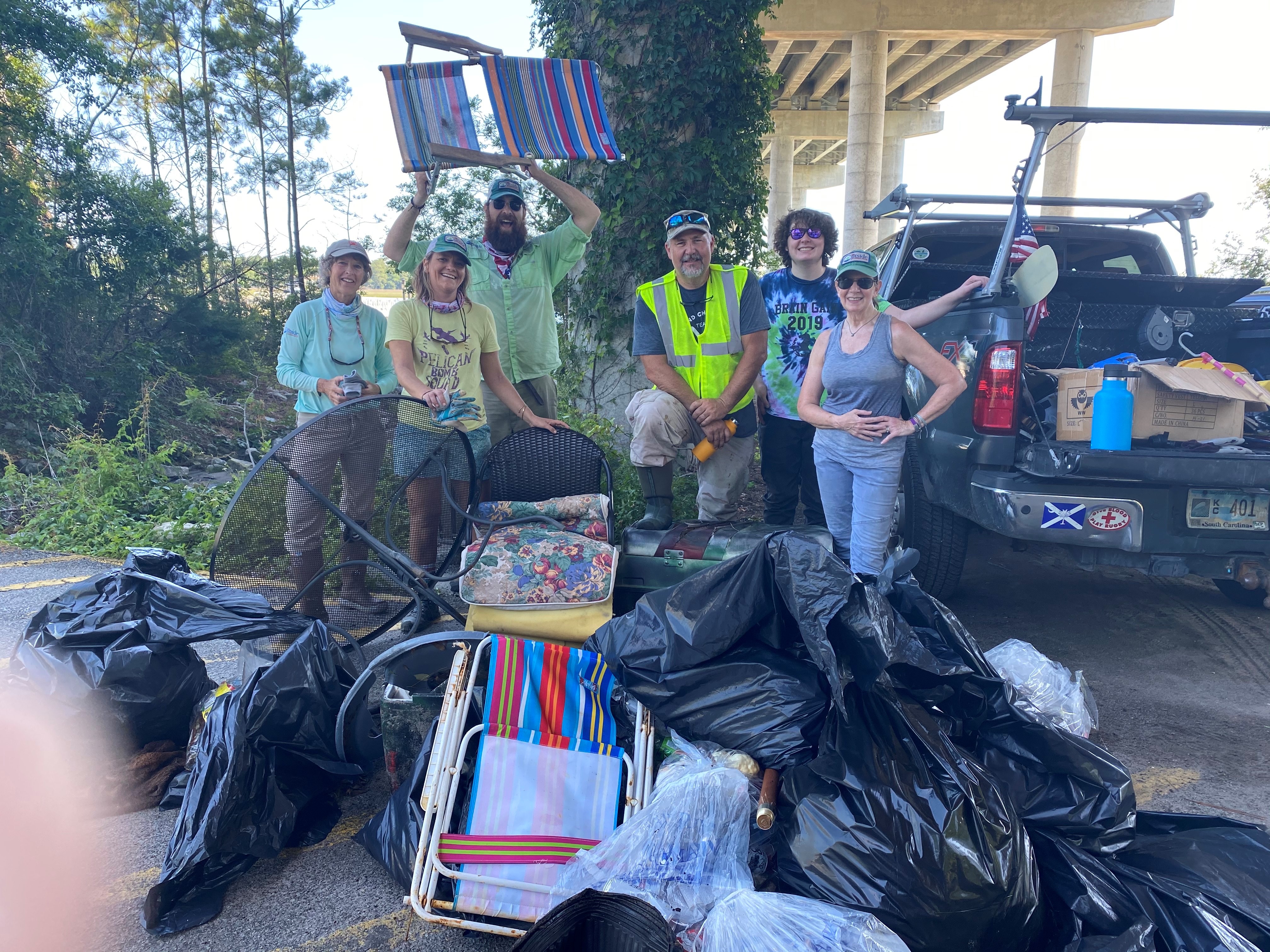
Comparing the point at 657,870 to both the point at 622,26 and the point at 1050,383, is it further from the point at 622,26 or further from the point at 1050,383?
the point at 622,26

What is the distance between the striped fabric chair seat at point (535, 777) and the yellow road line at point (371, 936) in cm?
19

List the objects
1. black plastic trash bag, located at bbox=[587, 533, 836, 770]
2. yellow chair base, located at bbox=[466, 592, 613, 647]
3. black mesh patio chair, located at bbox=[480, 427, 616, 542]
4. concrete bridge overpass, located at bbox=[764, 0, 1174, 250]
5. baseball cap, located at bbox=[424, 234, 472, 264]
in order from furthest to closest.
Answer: concrete bridge overpass, located at bbox=[764, 0, 1174, 250]
baseball cap, located at bbox=[424, 234, 472, 264]
black mesh patio chair, located at bbox=[480, 427, 616, 542]
yellow chair base, located at bbox=[466, 592, 613, 647]
black plastic trash bag, located at bbox=[587, 533, 836, 770]

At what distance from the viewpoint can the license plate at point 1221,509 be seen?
3031 millimetres

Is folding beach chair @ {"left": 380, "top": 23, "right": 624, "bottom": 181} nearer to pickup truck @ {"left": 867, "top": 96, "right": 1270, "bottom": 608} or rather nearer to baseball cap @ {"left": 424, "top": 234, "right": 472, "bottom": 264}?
baseball cap @ {"left": 424, "top": 234, "right": 472, "bottom": 264}

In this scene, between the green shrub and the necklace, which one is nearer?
the necklace

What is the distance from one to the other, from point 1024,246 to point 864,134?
51.2 ft

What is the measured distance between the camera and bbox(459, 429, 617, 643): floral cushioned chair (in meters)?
2.62

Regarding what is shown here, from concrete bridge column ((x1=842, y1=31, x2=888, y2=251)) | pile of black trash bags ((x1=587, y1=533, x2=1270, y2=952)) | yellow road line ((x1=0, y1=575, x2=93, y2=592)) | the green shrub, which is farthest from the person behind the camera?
concrete bridge column ((x1=842, y1=31, x2=888, y2=251))

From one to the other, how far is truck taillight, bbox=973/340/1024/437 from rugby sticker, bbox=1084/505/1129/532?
44 centimetres

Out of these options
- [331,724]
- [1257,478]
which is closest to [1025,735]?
[1257,478]

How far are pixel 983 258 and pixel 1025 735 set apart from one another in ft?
12.6

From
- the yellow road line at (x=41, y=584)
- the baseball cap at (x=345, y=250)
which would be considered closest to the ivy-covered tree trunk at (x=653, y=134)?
the baseball cap at (x=345, y=250)

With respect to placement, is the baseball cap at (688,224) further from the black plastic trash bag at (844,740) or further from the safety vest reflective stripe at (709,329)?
the black plastic trash bag at (844,740)

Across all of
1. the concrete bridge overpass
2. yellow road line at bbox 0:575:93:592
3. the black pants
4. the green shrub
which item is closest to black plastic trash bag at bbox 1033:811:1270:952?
the black pants
